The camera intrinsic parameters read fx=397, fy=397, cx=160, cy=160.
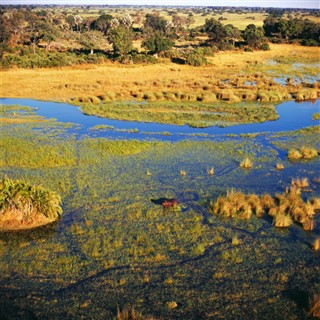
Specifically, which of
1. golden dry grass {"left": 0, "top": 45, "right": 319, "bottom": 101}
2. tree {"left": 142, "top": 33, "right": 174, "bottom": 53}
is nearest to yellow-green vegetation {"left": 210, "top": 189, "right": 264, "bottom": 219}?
golden dry grass {"left": 0, "top": 45, "right": 319, "bottom": 101}

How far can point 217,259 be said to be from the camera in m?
14.3

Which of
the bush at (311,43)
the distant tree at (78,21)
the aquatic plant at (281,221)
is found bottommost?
the aquatic plant at (281,221)

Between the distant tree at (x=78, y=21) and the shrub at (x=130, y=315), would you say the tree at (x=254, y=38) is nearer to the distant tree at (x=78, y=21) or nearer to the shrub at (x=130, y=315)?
the distant tree at (x=78, y=21)

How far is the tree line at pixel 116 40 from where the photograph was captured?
61.9 meters

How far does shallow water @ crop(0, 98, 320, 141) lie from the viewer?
98.1 feet

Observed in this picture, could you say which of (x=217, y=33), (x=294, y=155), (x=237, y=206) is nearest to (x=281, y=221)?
(x=237, y=206)

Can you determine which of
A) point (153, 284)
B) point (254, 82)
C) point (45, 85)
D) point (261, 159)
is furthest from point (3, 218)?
point (254, 82)

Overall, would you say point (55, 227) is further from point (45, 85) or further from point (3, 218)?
point (45, 85)

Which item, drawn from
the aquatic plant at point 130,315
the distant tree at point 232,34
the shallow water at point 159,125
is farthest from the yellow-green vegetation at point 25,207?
the distant tree at point 232,34

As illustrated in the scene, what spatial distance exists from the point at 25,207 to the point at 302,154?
1738 cm

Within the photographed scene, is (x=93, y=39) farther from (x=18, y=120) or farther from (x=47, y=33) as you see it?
(x=18, y=120)

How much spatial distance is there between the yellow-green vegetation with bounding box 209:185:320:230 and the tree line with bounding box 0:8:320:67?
45.9m

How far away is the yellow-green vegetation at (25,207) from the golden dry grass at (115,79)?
2570cm

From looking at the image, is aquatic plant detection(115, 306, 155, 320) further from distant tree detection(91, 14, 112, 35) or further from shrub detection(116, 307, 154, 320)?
distant tree detection(91, 14, 112, 35)
